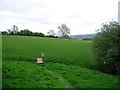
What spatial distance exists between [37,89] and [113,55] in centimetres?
1578

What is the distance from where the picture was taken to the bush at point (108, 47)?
39.9 m

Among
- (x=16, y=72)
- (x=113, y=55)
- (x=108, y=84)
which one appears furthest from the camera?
(x=113, y=55)

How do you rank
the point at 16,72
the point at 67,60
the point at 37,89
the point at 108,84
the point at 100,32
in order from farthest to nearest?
1. the point at 67,60
2. the point at 100,32
3. the point at 16,72
4. the point at 108,84
5. the point at 37,89

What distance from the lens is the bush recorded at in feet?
131

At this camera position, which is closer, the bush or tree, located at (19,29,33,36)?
the bush

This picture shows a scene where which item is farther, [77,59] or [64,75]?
[77,59]

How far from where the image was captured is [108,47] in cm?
4266

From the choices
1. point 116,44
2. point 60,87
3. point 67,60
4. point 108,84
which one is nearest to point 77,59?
point 67,60

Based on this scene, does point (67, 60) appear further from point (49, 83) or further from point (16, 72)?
point (49, 83)

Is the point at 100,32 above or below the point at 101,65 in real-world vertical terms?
above

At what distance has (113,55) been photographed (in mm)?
39500

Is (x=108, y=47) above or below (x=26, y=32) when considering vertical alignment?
below

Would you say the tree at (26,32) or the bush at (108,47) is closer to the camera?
the bush at (108,47)

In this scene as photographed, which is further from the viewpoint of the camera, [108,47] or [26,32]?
[26,32]
